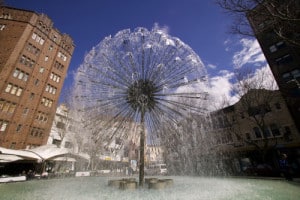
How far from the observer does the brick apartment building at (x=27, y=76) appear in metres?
26.0

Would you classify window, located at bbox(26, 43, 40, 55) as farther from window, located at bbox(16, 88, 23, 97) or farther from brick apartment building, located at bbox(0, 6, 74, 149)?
window, located at bbox(16, 88, 23, 97)

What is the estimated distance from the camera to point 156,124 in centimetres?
926

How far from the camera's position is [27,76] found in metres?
29.8

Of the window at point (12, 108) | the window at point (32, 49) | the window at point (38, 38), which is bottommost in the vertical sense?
the window at point (12, 108)

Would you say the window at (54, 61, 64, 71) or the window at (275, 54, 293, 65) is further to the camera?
the window at (54, 61, 64, 71)

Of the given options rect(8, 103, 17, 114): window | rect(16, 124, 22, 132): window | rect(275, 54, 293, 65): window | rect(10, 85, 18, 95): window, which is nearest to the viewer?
rect(275, 54, 293, 65): window

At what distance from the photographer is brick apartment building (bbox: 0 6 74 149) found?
2600cm

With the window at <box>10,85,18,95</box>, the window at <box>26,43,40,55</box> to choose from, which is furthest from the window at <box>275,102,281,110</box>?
the window at <box>26,43,40,55</box>

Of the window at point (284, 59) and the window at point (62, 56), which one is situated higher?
the window at point (62, 56)

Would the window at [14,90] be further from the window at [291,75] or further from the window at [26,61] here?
the window at [291,75]

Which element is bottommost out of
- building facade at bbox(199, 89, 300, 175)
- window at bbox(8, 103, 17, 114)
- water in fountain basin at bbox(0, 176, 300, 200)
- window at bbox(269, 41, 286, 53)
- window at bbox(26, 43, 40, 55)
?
water in fountain basin at bbox(0, 176, 300, 200)

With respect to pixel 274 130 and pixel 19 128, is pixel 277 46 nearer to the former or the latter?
pixel 274 130

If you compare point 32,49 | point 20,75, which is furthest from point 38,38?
point 20,75

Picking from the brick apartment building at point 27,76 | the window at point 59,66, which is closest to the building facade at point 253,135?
the brick apartment building at point 27,76
